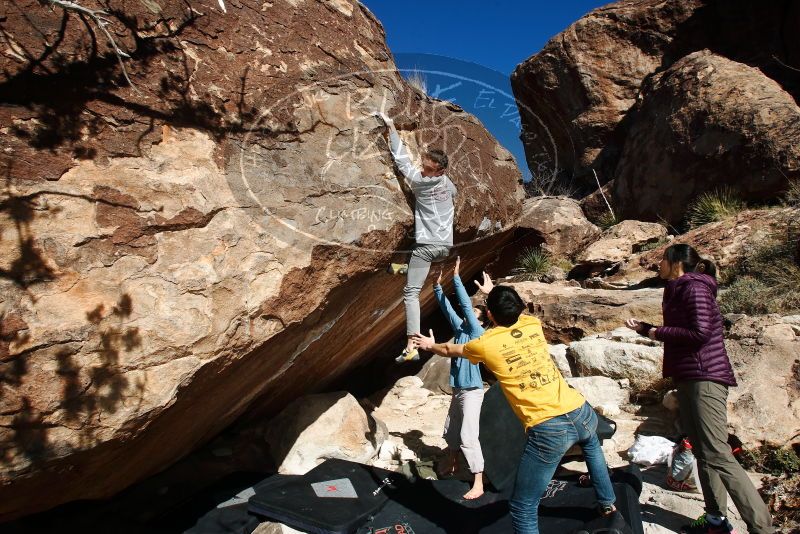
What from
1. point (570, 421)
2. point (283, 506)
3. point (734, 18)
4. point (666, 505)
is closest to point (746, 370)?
point (666, 505)

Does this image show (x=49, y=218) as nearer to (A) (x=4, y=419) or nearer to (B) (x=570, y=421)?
(A) (x=4, y=419)

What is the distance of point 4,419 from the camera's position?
7.06 feet

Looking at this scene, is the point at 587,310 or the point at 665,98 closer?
the point at 587,310

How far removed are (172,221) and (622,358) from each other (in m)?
4.13

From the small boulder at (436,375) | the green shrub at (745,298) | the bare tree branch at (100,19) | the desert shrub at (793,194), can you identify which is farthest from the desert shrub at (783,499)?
→ the desert shrub at (793,194)

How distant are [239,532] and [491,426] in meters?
1.86


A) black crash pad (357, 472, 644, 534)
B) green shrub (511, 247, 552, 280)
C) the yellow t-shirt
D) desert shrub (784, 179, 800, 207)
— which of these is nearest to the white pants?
black crash pad (357, 472, 644, 534)

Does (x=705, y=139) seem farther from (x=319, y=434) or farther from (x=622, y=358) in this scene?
(x=319, y=434)

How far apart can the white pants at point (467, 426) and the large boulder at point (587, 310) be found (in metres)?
2.77

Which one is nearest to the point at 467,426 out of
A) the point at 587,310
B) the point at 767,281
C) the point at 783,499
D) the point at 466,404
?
the point at 466,404

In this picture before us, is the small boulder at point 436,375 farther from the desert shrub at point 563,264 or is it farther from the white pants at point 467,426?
the desert shrub at point 563,264

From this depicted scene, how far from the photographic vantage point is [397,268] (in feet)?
12.2

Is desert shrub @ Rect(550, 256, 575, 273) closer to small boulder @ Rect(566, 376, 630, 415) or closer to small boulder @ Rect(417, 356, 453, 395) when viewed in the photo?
small boulder @ Rect(417, 356, 453, 395)

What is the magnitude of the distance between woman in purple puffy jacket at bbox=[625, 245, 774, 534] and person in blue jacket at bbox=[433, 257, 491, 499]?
1183mm
